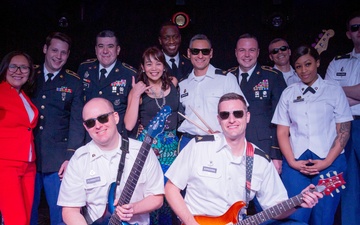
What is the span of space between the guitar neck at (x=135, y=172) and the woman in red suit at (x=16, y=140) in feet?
4.22

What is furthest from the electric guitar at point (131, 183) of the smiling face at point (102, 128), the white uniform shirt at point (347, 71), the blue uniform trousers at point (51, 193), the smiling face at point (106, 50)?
the white uniform shirt at point (347, 71)

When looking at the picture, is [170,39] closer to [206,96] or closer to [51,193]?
[206,96]

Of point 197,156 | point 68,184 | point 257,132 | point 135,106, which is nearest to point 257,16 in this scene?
point 257,132

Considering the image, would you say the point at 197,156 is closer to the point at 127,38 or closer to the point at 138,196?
the point at 138,196

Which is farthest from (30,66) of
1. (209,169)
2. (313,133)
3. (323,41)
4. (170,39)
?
(323,41)

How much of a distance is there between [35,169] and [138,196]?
136cm

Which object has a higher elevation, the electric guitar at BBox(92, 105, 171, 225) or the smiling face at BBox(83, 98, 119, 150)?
the smiling face at BBox(83, 98, 119, 150)

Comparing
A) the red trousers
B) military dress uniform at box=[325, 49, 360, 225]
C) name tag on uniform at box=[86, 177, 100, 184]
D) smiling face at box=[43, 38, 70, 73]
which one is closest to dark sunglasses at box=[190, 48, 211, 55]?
smiling face at box=[43, 38, 70, 73]

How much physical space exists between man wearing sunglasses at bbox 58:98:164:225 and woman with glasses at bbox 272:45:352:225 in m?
1.34

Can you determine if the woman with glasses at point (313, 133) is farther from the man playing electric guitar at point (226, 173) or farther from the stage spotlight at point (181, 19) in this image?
the stage spotlight at point (181, 19)

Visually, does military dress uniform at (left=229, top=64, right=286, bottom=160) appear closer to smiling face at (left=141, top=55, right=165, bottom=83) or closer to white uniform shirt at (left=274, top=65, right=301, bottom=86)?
white uniform shirt at (left=274, top=65, right=301, bottom=86)

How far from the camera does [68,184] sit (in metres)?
3.32

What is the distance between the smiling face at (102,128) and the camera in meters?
3.34

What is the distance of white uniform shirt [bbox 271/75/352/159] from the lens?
4059 mm
